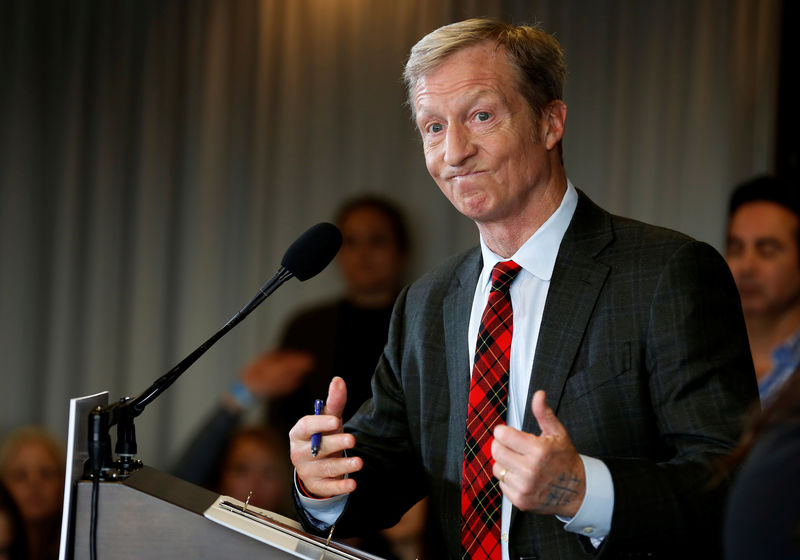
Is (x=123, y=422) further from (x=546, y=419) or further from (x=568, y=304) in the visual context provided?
(x=568, y=304)

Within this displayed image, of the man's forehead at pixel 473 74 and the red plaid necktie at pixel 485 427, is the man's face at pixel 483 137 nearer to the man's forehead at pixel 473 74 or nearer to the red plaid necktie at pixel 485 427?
the man's forehead at pixel 473 74

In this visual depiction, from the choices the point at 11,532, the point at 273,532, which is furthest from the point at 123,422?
the point at 11,532

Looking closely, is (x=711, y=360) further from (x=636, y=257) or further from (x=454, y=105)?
(x=454, y=105)

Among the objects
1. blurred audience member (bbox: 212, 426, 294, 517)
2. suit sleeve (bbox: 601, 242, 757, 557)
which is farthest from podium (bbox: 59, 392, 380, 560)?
blurred audience member (bbox: 212, 426, 294, 517)

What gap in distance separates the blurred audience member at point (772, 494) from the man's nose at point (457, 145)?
0.94 metres

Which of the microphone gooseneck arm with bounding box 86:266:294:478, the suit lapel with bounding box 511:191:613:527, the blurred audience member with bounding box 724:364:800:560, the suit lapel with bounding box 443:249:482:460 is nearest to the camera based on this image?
the blurred audience member with bounding box 724:364:800:560

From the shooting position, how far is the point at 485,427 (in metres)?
1.54

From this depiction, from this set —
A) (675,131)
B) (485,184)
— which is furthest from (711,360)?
(675,131)

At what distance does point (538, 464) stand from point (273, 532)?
356 mm

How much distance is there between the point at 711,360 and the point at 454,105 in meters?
0.60

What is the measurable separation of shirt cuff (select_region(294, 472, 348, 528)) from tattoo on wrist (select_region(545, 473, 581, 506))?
1.45 ft

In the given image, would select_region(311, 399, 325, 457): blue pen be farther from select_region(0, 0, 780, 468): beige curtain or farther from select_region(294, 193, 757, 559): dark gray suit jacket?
select_region(0, 0, 780, 468): beige curtain

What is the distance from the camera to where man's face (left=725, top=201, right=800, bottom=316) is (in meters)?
3.45

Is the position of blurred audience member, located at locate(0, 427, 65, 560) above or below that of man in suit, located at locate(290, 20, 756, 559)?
below
